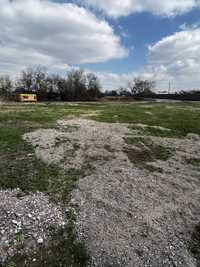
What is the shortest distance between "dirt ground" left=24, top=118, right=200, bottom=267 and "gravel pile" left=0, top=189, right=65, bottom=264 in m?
0.47

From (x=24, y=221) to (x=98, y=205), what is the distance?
1.32 metres

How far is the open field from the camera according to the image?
8.54 feet

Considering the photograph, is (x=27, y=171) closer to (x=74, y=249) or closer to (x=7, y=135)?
(x=74, y=249)

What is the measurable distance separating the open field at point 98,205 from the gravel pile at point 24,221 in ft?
0.05

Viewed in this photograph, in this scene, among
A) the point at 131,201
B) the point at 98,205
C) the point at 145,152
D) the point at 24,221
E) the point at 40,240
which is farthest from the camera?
the point at 145,152

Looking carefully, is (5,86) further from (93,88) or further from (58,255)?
(58,255)

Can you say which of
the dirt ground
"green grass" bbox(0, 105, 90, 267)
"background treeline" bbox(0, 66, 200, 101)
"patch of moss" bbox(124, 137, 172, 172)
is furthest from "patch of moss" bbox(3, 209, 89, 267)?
"background treeline" bbox(0, 66, 200, 101)

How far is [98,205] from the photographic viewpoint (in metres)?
3.66

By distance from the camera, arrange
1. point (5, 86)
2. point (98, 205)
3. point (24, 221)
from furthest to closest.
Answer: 1. point (5, 86)
2. point (98, 205)
3. point (24, 221)

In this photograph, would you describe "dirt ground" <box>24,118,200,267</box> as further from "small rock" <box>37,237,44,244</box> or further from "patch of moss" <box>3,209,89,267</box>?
"small rock" <box>37,237,44,244</box>

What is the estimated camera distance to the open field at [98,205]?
8.54 feet

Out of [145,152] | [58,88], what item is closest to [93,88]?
[58,88]

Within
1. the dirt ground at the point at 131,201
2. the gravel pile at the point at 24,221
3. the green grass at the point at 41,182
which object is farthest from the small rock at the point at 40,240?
the dirt ground at the point at 131,201

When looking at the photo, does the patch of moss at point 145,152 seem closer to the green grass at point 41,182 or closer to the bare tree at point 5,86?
the green grass at point 41,182
